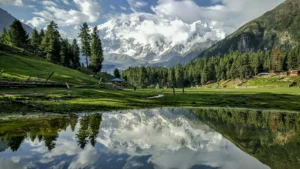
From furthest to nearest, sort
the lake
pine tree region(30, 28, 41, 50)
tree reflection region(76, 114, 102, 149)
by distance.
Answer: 1. pine tree region(30, 28, 41, 50)
2. tree reflection region(76, 114, 102, 149)
3. the lake

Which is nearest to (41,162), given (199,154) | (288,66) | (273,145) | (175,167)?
(175,167)

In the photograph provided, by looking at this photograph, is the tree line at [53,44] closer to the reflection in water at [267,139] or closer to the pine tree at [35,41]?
the pine tree at [35,41]

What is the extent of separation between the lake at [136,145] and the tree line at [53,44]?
99424mm

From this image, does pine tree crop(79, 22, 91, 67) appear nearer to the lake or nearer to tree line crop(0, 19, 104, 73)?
tree line crop(0, 19, 104, 73)

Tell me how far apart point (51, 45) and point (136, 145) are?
4350 inches

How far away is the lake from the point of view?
17.2m

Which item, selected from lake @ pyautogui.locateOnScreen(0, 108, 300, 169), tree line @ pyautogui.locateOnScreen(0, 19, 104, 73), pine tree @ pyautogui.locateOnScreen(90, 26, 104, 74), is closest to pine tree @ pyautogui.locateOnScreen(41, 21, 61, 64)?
tree line @ pyautogui.locateOnScreen(0, 19, 104, 73)

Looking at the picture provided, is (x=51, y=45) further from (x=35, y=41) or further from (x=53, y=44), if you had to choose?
(x=35, y=41)

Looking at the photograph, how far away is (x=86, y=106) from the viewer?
137 feet

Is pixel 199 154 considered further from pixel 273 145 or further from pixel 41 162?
pixel 41 162

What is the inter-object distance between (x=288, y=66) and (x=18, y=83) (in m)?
199

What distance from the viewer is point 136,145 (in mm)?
22094

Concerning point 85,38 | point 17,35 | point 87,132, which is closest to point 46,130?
point 87,132

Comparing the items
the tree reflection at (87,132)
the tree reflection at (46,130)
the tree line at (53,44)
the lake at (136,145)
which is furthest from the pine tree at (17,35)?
the tree reflection at (87,132)
